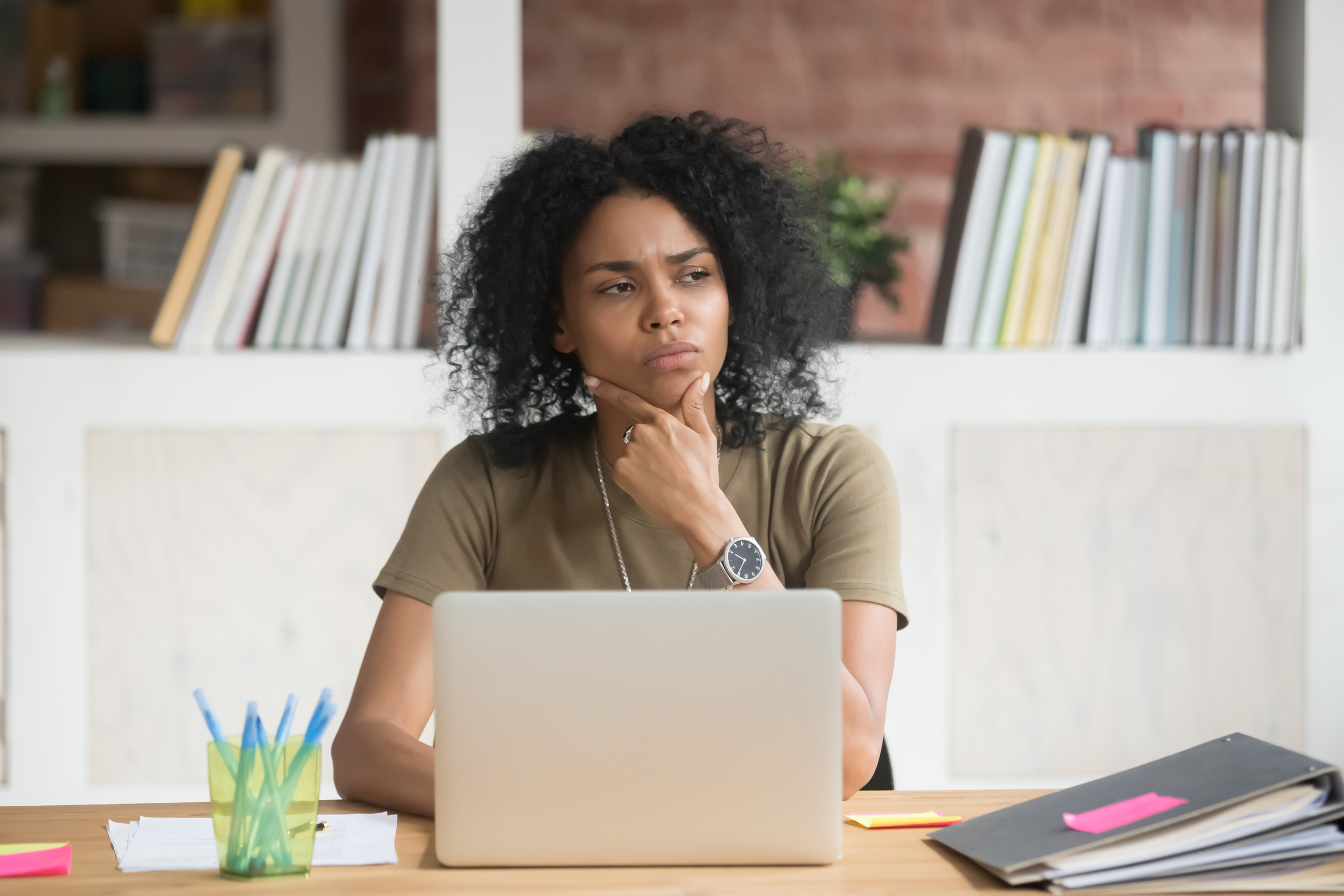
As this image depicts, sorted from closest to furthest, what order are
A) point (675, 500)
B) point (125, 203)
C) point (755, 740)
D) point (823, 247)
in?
point (755, 740), point (675, 500), point (823, 247), point (125, 203)

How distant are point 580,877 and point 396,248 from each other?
140 centimetres

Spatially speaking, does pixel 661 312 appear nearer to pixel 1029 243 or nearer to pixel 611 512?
pixel 611 512

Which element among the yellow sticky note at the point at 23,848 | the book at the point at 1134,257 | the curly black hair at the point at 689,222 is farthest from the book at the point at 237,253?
the book at the point at 1134,257

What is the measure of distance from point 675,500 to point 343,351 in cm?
94

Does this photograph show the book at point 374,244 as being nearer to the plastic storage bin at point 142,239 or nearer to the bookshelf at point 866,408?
the bookshelf at point 866,408

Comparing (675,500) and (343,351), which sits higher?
(343,351)

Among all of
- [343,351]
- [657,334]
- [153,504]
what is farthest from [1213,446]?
[153,504]

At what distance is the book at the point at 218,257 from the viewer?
6.56 feet

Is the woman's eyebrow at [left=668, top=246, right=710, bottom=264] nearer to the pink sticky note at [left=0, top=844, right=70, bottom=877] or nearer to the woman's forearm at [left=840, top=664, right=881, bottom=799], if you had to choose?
the woman's forearm at [left=840, top=664, right=881, bottom=799]

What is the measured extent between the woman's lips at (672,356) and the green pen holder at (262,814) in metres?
0.66

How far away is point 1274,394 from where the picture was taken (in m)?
2.03

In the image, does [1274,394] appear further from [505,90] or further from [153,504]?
[153,504]

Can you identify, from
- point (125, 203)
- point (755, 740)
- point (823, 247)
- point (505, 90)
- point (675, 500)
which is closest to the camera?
point (755, 740)

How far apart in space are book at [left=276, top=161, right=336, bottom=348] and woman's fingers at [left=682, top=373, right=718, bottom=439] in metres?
0.91
